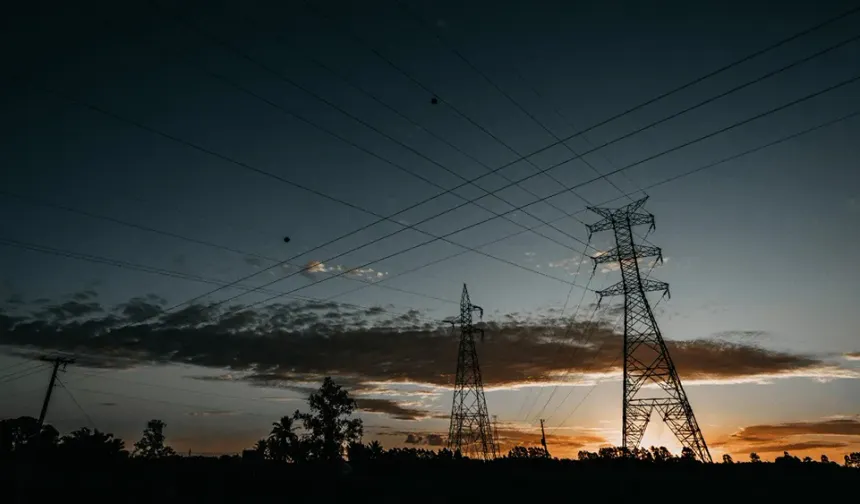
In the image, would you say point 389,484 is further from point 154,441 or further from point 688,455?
point 154,441

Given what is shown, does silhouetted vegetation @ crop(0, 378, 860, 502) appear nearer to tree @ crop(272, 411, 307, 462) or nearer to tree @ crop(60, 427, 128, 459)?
tree @ crop(60, 427, 128, 459)

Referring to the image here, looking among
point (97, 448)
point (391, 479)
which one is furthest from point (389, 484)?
point (97, 448)

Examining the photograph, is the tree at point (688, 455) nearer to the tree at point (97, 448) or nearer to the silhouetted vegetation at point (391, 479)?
the silhouetted vegetation at point (391, 479)

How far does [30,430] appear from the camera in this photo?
308 feet

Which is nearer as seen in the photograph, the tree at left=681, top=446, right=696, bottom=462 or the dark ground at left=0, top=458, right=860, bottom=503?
the dark ground at left=0, top=458, right=860, bottom=503

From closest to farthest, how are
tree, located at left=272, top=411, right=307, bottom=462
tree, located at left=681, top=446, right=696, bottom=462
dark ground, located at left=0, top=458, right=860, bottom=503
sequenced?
dark ground, located at left=0, top=458, right=860, bottom=503 < tree, located at left=681, top=446, right=696, bottom=462 < tree, located at left=272, top=411, right=307, bottom=462

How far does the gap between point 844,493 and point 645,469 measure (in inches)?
417

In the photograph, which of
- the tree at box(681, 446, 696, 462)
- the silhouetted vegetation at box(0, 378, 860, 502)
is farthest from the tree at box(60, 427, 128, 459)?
the tree at box(681, 446, 696, 462)

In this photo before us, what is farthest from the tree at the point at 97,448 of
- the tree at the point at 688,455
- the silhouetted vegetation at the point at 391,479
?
the tree at the point at 688,455

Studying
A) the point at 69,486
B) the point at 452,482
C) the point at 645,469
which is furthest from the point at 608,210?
the point at 69,486

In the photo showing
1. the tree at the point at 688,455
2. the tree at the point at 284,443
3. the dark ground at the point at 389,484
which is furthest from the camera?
the tree at the point at 284,443

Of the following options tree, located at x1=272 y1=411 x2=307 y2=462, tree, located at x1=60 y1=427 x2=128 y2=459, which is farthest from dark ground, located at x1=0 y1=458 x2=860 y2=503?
tree, located at x1=272 y1=411 x2=307 y2=462

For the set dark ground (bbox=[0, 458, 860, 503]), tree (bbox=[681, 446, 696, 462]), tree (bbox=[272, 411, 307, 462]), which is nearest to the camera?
dark ground (bbox=[0, 458, 860, 503])

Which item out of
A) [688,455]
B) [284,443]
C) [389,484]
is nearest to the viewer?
[389,484]
